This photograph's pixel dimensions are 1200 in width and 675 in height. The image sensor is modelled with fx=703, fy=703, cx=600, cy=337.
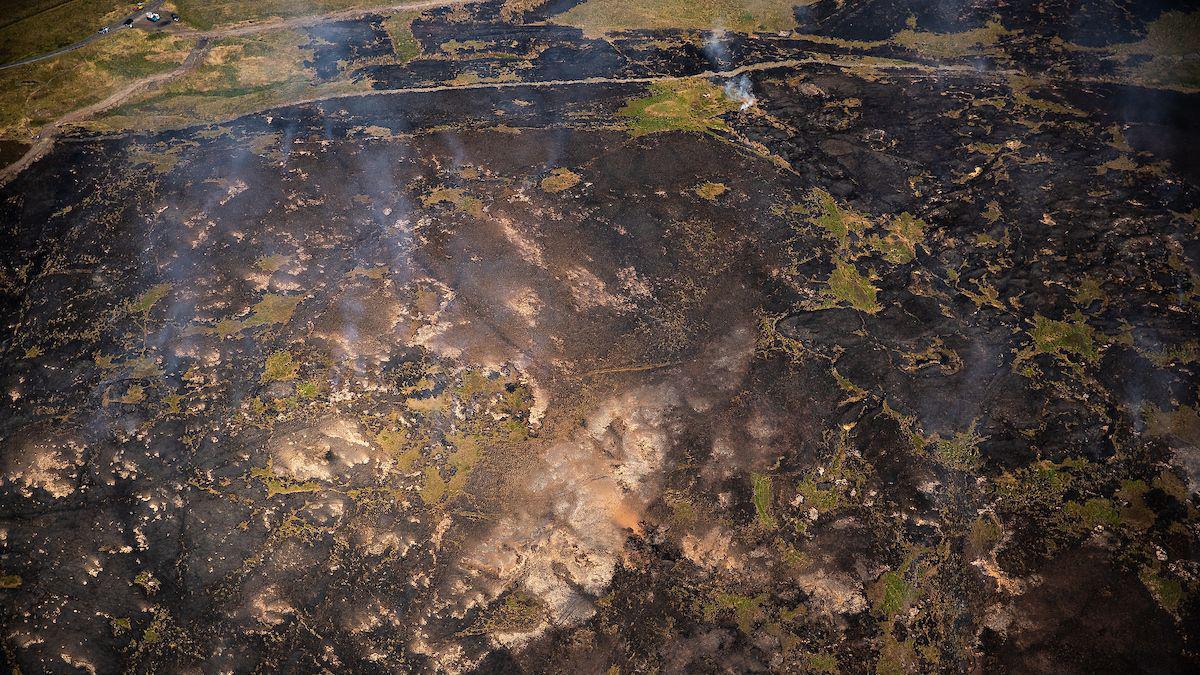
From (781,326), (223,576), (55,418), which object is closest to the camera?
(223,576)

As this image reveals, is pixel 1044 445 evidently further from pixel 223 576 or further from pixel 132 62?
pixel 132 62

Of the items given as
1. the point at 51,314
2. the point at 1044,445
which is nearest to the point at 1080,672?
the point at 1044,445

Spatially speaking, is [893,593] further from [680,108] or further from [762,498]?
[680,108]

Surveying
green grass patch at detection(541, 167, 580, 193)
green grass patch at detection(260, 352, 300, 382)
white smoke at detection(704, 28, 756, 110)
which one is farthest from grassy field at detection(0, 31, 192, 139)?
white smoke at detection(704, 28, 756, 110)

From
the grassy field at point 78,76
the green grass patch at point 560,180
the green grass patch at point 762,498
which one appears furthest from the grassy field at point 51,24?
the green grass patch at point 762,498

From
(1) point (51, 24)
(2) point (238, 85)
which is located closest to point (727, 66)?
(2) point (238, 85)

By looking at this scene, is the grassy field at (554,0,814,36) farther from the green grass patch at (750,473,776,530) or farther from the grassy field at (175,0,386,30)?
the green grass patch at (750,473,776,530)
